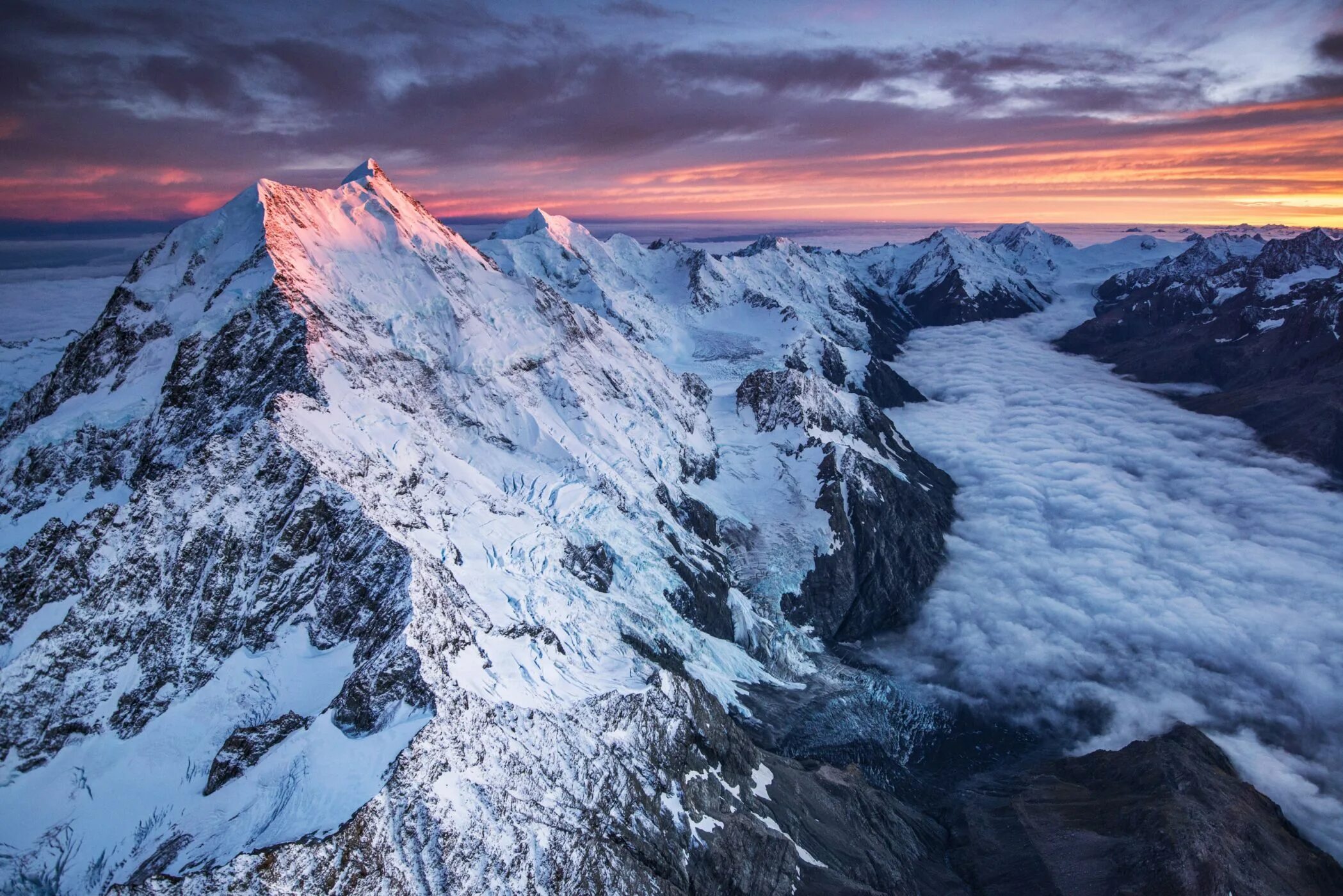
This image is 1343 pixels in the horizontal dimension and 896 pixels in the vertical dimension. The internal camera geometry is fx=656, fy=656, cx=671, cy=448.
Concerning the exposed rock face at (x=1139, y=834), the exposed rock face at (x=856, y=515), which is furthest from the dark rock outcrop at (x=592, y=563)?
the exposed rock face at (x=1139, y=834)

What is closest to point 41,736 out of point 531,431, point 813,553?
point 531,431

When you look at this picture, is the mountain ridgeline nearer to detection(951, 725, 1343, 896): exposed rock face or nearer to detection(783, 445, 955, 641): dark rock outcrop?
detection(951, 725, 1343, 896): exposed rock face

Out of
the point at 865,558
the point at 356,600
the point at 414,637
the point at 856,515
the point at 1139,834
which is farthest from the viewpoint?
the point at 856,515

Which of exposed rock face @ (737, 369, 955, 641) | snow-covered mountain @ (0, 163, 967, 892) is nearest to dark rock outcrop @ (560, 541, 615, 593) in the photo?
snow-covered mountain @ (0, 163, 967, 892)

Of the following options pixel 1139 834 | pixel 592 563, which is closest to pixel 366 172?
pixel 592 563

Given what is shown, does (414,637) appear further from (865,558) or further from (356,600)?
(865,558)

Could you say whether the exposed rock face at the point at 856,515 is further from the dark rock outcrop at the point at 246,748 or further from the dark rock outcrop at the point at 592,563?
the dark rock outcrop at the point at 246,748
